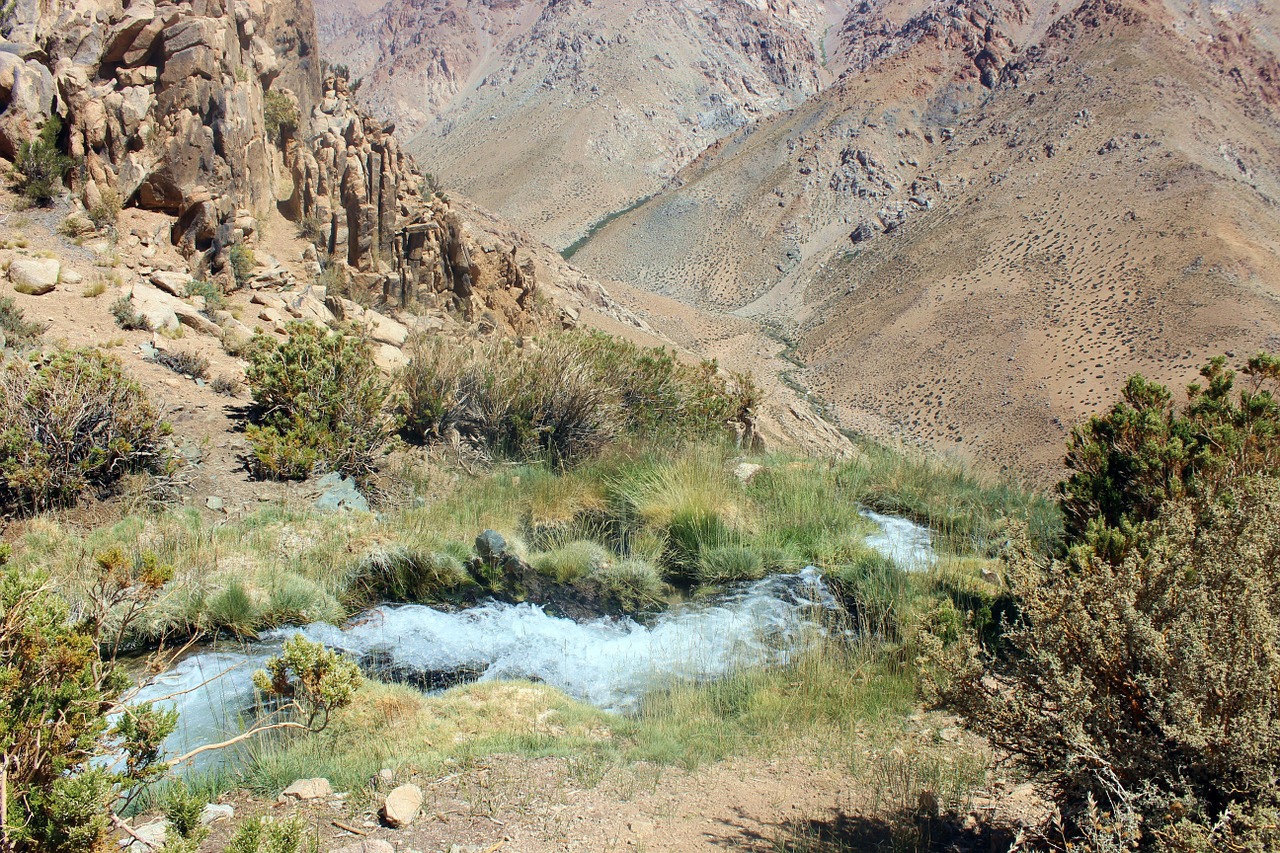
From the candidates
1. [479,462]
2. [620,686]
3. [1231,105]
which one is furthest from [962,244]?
[620,686]

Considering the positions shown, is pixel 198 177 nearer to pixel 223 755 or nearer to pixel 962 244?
pixel 223 755

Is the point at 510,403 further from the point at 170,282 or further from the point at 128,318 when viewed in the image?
the point at 170,282

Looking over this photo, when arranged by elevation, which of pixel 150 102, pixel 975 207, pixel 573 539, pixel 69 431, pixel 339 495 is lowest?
pixel 339 495

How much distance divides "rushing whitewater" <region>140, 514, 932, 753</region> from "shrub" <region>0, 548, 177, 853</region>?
2.10 meters

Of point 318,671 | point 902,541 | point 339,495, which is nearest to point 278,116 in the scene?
point 339,495

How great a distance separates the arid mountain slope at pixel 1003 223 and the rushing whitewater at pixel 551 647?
1918 centimetres

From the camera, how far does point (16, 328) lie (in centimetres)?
880

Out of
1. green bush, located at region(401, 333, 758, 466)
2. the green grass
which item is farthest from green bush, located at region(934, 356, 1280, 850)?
green bush, located at region(401, 333, 758, 466)

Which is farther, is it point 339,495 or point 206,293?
point 206,293

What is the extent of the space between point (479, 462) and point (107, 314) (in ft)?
15.4

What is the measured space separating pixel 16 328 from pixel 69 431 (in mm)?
2763

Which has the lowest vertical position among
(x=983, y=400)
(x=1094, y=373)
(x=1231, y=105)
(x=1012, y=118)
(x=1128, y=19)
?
(x=983, y=400)

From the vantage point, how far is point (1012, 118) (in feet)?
218

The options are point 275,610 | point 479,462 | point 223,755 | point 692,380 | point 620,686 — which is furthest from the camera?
point 692,380
